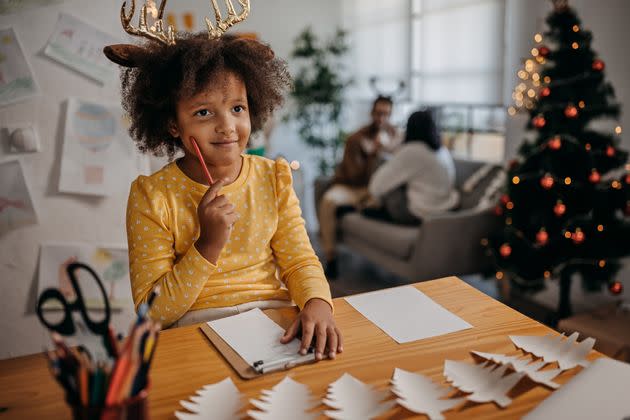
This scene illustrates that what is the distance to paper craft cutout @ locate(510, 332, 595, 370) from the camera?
87 centimetres

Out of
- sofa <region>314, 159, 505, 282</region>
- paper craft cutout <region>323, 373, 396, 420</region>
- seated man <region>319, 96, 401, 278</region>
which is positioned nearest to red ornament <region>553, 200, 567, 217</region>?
sofa <region>314, 159, 505, 282</region>

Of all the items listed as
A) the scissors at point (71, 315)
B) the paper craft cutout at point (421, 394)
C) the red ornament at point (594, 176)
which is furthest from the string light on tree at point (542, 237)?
the scissors at point (71, 315)

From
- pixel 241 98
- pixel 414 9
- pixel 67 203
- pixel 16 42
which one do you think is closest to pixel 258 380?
pixel 241 98

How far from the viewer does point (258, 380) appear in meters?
0.85

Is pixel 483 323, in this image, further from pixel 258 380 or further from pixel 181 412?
pixel 181 412

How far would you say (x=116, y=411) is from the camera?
54 centimetres

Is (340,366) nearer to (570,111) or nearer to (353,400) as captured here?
(353,400)

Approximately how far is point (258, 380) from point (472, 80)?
12.4 ft

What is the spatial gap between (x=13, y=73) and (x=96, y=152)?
0.34 meters

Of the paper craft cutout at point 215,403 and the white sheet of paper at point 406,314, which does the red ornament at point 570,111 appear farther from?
the paper craft cutout at point 215,403

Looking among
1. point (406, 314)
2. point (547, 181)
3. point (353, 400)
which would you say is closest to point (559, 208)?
point (547, 181)

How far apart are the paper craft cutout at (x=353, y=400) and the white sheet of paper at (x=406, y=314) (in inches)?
7.2

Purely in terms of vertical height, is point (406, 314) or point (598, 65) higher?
point (598, 65)

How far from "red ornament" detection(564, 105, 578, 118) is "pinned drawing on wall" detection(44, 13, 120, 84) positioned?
6.50 ft
